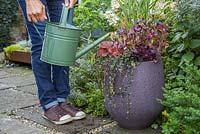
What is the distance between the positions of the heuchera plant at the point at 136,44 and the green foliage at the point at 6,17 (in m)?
4.65

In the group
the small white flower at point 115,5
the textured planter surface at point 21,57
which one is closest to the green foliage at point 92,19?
the small white flower at point 115,5

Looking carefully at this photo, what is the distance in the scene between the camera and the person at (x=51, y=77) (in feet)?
7.23

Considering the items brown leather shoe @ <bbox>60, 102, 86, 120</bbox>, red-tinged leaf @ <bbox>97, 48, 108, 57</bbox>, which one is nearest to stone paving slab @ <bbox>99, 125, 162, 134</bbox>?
brown leather shoe @ <bbox>60, 102, 86, 120</bbox>

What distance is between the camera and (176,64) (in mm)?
2379

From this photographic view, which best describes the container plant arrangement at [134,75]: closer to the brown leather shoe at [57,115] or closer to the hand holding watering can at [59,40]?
the hand holding watering can at [59,40]

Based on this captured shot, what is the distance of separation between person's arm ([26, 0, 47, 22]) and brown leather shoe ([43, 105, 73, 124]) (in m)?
0.62

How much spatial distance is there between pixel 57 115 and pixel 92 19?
1.12 metres

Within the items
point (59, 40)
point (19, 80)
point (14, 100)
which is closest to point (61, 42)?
point (59, 40)

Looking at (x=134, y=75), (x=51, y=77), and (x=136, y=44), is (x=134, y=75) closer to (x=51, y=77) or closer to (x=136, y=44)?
(x=136, y=44)

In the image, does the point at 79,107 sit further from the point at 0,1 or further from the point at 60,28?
the point at 0,1

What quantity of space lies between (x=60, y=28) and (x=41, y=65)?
0.37 metres

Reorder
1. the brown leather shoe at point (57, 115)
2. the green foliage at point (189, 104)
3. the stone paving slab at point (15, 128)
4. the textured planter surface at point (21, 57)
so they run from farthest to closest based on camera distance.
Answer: the textured planter surface at point (21, 57) < the brown leather shoe at point (57, 115) < the stone paving slab at point (15, 128) < the green foliage at point (189, 104)

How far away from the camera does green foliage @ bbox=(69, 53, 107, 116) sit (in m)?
2.43

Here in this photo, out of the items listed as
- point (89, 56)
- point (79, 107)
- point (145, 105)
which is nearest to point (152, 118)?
point (145, 105)
